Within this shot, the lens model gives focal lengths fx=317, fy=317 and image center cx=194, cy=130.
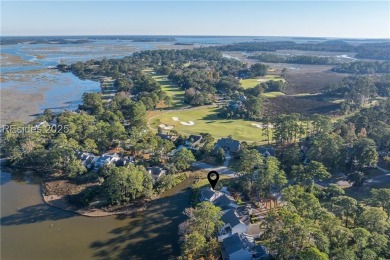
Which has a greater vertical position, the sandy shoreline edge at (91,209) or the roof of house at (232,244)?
the roof of house at (232,244)

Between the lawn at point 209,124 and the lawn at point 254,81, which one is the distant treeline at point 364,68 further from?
the lawn at point 209,124

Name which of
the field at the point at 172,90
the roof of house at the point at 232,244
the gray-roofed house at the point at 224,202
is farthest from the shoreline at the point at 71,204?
the field at the point at 172,90

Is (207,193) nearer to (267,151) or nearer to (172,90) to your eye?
(267,151)

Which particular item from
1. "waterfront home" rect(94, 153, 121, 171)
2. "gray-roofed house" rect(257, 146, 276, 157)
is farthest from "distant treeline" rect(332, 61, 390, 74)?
"waterfront home" rect(94, 153, 121, 171)

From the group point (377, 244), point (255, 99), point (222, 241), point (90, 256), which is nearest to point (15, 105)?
point (255, 99)

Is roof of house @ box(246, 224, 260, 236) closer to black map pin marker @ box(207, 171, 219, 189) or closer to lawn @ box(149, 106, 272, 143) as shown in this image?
black map pin marker @ box(207, 171, 219, 189)
